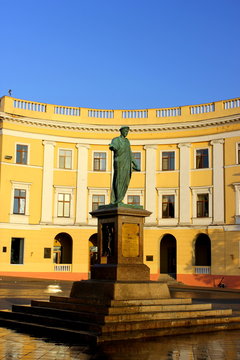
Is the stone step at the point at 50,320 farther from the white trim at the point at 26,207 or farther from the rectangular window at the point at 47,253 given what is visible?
the rectangular window at the point at 47,253

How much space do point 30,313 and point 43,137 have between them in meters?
27.1

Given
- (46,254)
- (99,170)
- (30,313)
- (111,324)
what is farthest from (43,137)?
(111,324)

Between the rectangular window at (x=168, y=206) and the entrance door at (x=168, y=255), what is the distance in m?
2.37

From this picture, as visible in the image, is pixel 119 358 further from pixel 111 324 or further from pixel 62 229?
pixel 62 229

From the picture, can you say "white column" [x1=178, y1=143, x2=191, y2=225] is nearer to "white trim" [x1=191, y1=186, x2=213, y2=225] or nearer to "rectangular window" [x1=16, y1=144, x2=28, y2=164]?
"white trim" [x1=191, y1=186, x2=213, y2=225]

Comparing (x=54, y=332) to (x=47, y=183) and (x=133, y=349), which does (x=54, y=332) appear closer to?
(x=133, y=349)

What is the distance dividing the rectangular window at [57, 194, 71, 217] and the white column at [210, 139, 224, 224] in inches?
432

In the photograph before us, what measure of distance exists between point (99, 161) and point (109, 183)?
1979mm

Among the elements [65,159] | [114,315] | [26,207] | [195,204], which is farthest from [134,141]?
[114,315]

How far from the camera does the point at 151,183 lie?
38188 mm

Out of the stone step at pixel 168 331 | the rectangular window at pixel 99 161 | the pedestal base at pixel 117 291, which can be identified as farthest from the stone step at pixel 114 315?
the rectangular window at pixel 99 161

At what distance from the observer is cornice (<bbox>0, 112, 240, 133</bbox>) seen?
36500 millimetres

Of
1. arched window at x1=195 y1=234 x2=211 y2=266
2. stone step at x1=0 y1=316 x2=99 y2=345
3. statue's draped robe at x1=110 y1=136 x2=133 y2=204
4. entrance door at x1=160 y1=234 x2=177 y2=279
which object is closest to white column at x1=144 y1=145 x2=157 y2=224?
entrance door at x1=160 y1=234 x2=177 y2=279

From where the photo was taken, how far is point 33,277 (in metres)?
35.9
